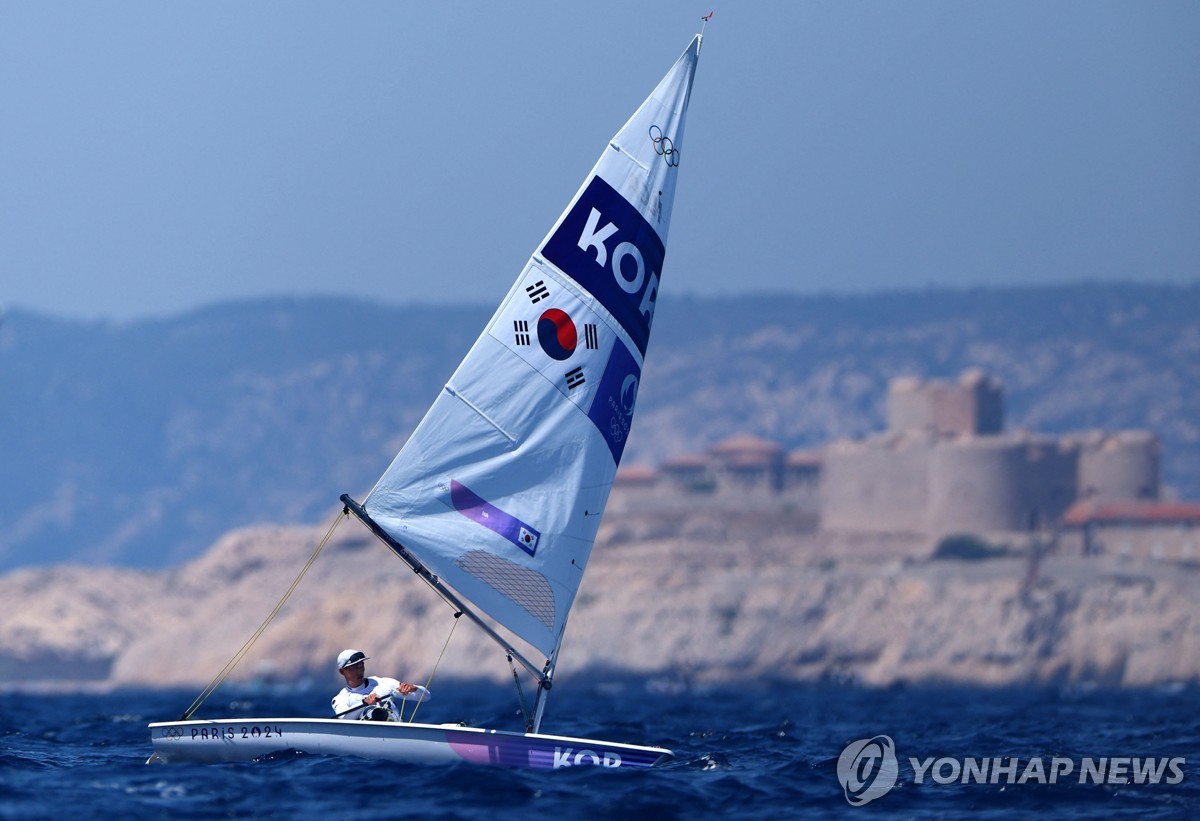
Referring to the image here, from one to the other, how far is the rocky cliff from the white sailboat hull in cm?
7179

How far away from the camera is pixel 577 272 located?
17547 mm

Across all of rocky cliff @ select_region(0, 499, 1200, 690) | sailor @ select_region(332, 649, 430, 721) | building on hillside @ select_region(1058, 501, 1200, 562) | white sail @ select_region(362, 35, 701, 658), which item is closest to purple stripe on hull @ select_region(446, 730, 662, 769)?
sailor @ select_region(332, 649, 430, 721)

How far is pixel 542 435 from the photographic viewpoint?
17484 millimetres

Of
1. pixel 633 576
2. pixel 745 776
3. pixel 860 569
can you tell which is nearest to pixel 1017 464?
pixel 860 569

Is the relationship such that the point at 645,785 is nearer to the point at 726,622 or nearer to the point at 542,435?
the point at 542,435

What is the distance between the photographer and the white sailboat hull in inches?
643

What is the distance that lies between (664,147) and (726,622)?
8107 centimetres

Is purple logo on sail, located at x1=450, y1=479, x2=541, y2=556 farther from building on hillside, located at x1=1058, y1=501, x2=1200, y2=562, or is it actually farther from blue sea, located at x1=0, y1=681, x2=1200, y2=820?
building on hillside, located at x1=1058, y1=501, x2=1200, y2=562

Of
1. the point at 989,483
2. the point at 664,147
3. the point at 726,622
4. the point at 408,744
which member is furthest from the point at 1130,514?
the point at 408,744

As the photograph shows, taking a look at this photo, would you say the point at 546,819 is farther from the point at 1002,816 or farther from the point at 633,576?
the point at 633,576

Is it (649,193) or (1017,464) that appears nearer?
(649,193)

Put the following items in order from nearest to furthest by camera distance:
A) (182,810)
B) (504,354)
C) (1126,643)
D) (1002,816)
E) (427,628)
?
(182,810) → (1002,816) → (504,354) → (1126,643) → (427,628)

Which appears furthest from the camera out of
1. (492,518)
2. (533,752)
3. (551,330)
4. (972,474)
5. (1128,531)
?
A: (972,474)

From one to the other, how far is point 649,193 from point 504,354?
196 centimetres
